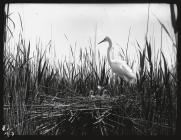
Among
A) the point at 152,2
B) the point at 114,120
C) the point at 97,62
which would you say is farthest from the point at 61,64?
the point at 152,2

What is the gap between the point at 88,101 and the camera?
2500mm

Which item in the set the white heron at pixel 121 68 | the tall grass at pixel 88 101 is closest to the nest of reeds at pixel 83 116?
the tall grass at pixel 88 101

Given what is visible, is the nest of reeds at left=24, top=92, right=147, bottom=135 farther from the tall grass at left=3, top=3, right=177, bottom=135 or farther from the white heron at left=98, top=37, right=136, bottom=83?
the white heron at left=98, top=37, right=136, bottom=83

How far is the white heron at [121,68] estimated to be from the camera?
7.96 ft

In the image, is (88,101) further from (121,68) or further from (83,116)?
(121,68)

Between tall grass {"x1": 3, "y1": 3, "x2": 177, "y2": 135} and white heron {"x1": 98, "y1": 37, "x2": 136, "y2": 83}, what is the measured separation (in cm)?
4

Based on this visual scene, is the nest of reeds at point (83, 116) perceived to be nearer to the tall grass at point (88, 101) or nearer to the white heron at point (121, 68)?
the tall grass at point (88, 101)

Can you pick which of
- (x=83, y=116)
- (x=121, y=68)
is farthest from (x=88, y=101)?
(x=121, y=68)

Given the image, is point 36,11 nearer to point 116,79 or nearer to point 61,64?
point 61,64

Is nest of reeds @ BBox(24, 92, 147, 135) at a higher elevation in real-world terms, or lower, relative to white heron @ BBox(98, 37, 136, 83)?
lower

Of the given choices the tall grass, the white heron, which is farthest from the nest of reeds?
the white heron

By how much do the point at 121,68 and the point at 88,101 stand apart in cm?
30

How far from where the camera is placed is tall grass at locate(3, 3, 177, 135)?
2480mm

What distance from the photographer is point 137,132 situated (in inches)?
97.4
